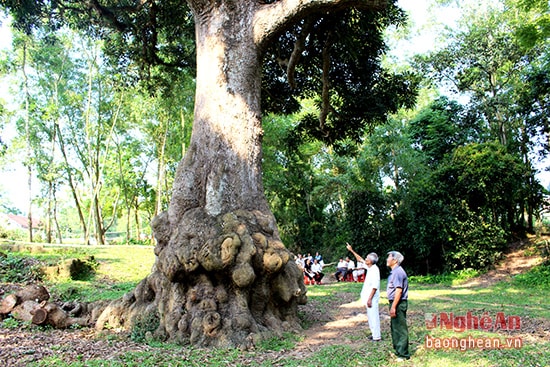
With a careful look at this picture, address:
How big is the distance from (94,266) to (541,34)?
51.4 ft

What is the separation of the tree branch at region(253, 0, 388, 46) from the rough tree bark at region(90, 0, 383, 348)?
18 mm

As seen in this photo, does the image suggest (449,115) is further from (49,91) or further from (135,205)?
(135,205)

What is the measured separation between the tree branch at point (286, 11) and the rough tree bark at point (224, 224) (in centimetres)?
2

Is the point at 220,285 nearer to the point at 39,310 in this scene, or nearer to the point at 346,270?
A: the point at 39,310

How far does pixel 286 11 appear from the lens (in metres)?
7.23

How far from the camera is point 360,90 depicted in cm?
1232

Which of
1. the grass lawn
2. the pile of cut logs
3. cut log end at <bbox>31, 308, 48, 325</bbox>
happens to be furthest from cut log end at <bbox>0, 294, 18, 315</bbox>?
cut log end at <bbox>31, 308, 48, 325</bbox>

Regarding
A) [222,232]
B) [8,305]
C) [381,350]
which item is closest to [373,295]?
[381,350]

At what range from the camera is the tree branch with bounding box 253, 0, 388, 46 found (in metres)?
7.04

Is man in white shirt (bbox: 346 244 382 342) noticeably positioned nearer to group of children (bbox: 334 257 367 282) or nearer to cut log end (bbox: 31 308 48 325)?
cut log end (bbox: 31 308 48 325)

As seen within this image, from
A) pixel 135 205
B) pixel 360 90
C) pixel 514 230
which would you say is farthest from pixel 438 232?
pixel 135 205

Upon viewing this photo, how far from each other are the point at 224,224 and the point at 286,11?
3908 mm

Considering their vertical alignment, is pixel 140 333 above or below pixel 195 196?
below

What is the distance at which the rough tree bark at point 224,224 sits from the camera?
6.05m
